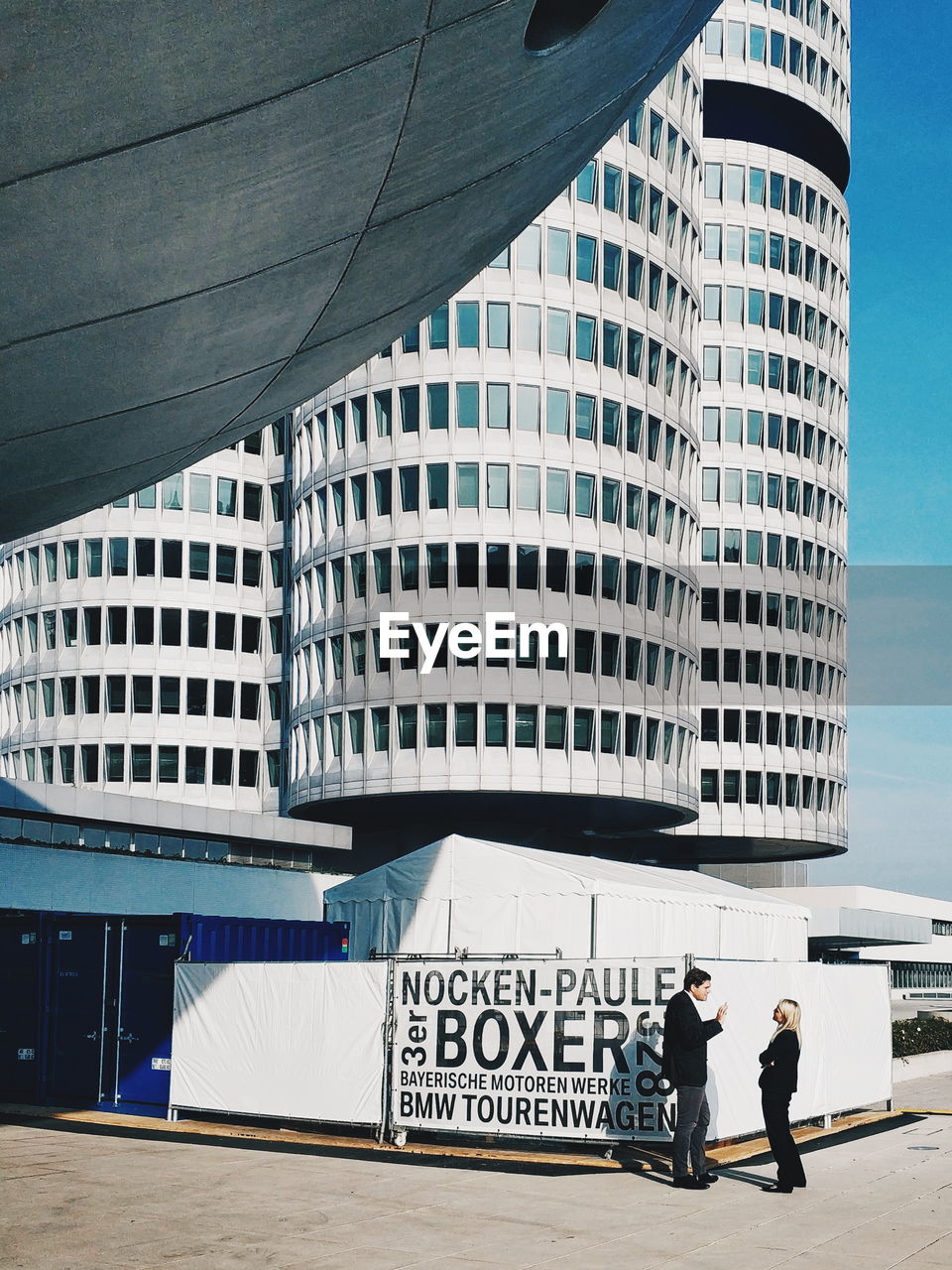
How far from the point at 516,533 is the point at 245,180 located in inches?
1753

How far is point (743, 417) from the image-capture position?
7231 centimetres

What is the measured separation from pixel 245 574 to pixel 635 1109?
178ft

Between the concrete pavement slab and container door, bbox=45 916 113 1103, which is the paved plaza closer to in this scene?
the concrete pavement slab

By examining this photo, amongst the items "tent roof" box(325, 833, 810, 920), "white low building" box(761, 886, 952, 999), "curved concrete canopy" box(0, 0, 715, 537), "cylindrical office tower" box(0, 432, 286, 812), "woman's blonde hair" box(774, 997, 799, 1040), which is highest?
"cylindrical office tower" box(0, 432, 286, 812)

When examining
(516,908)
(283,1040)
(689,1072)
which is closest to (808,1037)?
(689,1072)

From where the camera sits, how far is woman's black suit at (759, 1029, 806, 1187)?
12844 millimetres

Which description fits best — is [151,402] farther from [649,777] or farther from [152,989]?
[649,777]

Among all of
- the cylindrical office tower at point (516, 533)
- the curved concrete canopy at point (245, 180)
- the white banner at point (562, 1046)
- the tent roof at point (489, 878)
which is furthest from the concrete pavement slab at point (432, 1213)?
the cylindrical office tower at point (516, 533)

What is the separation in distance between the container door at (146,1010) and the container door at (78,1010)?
301mm

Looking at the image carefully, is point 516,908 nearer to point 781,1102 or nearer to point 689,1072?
point 689,1072

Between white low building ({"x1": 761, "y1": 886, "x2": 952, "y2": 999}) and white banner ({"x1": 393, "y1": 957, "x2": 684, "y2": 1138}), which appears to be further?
white low building ({"x1": 761, "y1": 886, "x2": 952, "y2": 999})

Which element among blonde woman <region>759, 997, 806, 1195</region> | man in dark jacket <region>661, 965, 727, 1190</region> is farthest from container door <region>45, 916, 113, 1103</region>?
blonde woman <region>759, 997, 806, 1195</region>

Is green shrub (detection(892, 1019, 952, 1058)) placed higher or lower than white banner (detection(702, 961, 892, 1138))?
lower

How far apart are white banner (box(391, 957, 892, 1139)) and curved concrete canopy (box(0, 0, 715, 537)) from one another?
8937mm
